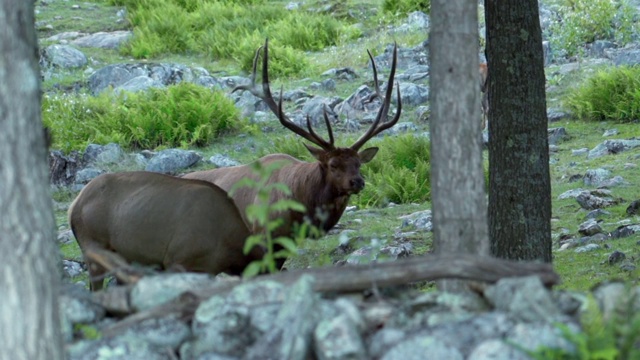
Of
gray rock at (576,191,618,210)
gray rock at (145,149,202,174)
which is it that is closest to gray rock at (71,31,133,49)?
gray rock at (145,149,202,174)

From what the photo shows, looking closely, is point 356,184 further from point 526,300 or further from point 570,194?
point 526,300

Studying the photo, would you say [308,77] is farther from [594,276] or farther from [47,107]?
[594,276]

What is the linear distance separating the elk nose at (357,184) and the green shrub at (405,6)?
11259 millimetres

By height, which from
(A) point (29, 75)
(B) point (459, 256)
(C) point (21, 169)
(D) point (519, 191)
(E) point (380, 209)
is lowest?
(E) point (380, 209)

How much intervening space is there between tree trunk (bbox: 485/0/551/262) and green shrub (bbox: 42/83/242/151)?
7.91 metres

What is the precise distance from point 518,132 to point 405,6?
1316 centimetres

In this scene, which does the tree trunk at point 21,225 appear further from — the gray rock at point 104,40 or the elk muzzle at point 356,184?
the gray rock at point 104,40

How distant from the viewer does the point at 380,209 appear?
13.4m

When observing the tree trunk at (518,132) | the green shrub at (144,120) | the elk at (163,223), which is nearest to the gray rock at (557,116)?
the green shrub at (144,120)

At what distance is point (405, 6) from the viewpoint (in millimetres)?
21672

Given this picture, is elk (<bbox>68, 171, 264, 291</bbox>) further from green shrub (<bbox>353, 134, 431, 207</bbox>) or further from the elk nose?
green shrub (<bbox>353, 134, 431, 207</bbox>)

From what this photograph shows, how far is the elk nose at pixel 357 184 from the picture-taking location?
10.6 meters

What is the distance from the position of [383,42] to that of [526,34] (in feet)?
36.7

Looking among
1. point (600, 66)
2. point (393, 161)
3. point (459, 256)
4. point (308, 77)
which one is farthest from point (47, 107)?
point (459, 256)
